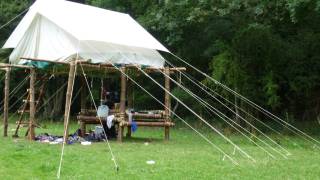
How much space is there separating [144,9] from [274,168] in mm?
14872

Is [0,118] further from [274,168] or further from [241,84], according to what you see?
[274,168]

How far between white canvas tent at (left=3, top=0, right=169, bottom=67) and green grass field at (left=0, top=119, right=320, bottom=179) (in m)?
2.59

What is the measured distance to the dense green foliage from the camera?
1939 cm

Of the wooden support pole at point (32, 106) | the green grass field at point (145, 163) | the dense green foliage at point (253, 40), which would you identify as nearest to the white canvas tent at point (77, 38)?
the wooden support pole at point (32, 106)

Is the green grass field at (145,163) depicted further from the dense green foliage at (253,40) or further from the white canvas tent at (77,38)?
the dense green foliage at (253,40)

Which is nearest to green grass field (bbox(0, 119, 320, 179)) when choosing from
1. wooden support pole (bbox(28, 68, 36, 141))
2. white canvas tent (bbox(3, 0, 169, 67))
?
wooden support pole (bbox(28, 68, 36, 141))

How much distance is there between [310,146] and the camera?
52.4 feet

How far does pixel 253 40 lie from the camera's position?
2066cm

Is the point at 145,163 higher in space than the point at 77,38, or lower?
lower

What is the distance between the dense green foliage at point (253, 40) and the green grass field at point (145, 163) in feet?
22.2

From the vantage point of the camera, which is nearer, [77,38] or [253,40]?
[77,38]

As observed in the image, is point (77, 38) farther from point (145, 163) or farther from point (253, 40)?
point (253, 40)

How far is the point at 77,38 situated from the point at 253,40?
8.47 m

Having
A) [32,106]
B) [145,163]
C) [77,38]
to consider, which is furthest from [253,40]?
[145,163]
